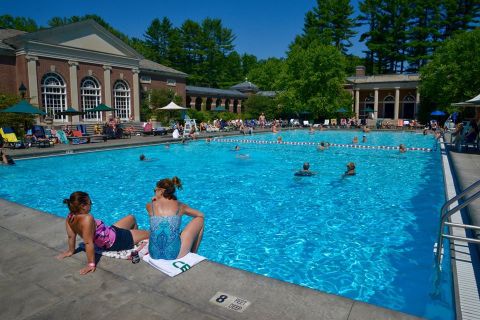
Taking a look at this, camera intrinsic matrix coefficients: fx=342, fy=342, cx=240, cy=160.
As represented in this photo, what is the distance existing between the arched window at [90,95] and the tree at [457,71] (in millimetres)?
A: 31992

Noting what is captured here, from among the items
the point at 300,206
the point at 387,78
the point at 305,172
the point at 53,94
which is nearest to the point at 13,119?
the point at 53,94

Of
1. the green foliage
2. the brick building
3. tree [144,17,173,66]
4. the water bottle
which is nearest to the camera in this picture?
the water bottle

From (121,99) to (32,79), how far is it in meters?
8.24

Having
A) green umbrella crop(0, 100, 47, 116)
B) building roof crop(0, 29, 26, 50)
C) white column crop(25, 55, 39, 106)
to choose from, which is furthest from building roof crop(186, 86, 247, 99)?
green umbrella crop(0, 100, 47, 116)

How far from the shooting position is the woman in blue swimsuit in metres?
3.93

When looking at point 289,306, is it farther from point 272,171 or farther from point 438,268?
point 272,171

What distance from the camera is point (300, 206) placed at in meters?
9.16

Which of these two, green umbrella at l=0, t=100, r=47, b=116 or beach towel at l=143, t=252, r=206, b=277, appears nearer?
beach towel at l=143, t=252, r=206, b=277

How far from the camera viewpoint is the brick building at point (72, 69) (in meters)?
25.3

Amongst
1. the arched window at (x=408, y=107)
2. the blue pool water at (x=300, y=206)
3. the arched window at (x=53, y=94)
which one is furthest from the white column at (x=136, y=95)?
the arched window at (x=408, y=107)

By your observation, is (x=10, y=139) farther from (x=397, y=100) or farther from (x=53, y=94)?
(x=397, y=100)

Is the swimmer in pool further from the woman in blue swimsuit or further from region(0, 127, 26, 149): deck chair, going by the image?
region(0, 127, 26, 149): deck chair

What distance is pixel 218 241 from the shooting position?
6.86m

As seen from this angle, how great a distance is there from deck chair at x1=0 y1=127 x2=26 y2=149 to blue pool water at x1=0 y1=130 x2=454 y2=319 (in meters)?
3.47
